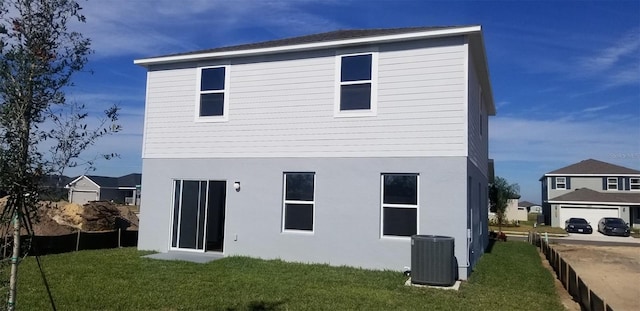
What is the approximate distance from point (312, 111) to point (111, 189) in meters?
52.8

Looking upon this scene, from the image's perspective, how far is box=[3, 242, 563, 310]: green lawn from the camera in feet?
24.8

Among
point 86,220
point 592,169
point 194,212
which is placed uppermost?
point 592,169

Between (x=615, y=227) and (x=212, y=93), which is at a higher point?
(x=212, y=93)

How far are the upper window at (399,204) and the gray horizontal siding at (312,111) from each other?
66cm

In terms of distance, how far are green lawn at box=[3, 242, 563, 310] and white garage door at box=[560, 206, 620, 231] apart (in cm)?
3556

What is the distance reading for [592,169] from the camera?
156 ft

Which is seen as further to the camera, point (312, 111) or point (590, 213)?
point (590, 213)

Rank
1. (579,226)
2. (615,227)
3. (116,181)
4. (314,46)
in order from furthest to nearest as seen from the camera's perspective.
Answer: (116,181)
(579,226)
(615,227)
(314,46)

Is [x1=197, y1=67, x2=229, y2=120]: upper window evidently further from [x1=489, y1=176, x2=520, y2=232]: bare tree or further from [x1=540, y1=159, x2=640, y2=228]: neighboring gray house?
[x1=540, y1=159, x2=640, y2=228]: neighboring gray house

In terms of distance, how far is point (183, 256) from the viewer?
492 inches

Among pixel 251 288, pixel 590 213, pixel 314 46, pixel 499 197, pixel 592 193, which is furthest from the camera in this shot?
pixel 592 193

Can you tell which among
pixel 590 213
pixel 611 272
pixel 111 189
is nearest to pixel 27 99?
pixel 611 272

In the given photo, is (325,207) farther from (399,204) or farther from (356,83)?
(356,83)

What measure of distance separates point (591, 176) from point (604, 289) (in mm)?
39812
